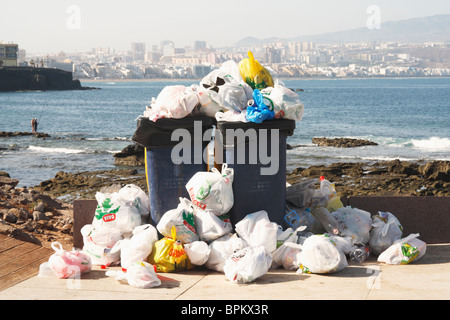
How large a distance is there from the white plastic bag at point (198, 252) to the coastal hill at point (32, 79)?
96.2 meters

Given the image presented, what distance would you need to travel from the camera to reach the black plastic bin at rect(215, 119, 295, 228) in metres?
4.64

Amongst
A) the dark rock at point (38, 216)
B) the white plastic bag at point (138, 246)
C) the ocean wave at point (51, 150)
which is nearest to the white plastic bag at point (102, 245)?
the white plastic bag at point (138, 246)

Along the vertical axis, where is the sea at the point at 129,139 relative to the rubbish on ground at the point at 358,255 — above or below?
below

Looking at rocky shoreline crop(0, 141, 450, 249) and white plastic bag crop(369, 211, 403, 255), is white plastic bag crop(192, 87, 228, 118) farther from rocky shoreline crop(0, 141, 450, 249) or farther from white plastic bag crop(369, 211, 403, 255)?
rocky shoreline crop(0, 141, 450, 249)

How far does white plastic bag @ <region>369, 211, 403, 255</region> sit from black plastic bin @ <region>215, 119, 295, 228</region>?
0.82 meters

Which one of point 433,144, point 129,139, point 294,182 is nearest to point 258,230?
point 294,182

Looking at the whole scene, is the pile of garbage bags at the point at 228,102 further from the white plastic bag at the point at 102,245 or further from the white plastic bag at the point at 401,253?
the white plastic bag at the point at 401,253

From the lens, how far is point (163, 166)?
4797 mm

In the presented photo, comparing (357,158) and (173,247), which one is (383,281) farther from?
(357,158)

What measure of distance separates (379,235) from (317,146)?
22.9 metres

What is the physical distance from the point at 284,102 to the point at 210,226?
1071 millimetres

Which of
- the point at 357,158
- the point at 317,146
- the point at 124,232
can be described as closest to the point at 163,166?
the point at 124,232

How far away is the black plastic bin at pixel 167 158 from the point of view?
15.5ft

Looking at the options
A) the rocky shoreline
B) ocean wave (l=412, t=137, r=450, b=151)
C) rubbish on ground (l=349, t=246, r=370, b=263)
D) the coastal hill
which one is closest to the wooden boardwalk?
rubbish on ground (l=349, t=246, r=370, b=263)
